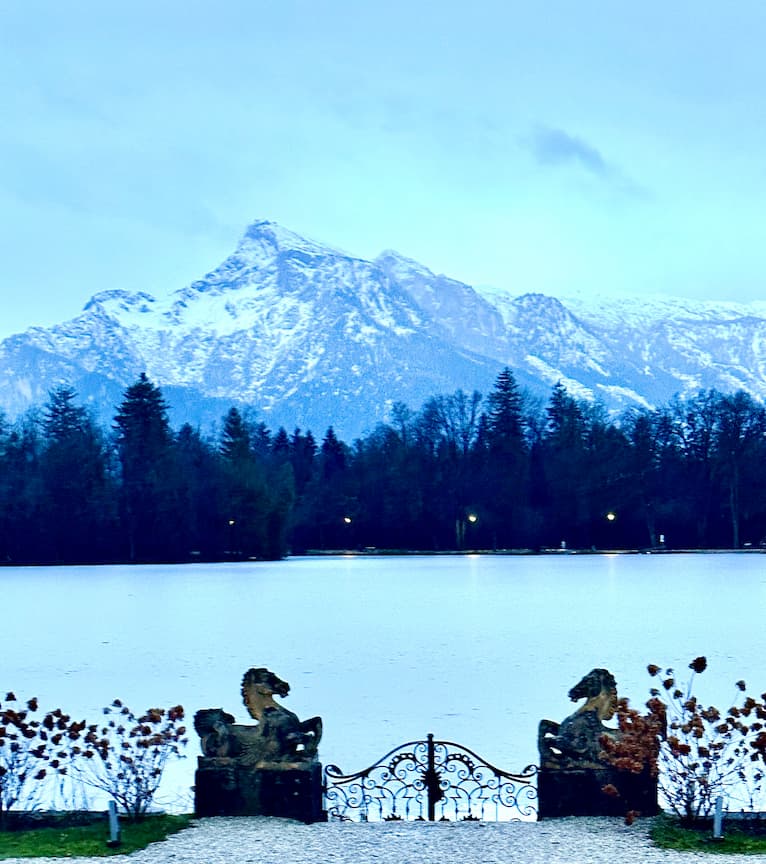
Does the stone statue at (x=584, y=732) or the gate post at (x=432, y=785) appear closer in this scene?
the stone statue at (x=584, y=732)

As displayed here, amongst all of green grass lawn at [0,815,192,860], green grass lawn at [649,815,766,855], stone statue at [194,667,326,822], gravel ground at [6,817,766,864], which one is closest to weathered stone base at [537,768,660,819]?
gravel ground at [6,817,766,864]

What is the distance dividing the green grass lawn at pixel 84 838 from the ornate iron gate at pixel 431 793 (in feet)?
4.88

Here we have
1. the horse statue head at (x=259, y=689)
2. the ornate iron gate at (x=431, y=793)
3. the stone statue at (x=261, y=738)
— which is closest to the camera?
the stone statue at (x=261, y=738)

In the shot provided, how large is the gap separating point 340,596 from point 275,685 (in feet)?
138

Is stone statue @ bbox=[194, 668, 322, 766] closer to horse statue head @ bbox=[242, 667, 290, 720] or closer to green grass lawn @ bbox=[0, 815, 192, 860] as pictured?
horse statue head @ bbox=[242, 667, 290, 720]

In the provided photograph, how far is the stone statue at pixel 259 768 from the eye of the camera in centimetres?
1087

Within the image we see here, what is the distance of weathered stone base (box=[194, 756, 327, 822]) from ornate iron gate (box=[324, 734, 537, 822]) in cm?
37

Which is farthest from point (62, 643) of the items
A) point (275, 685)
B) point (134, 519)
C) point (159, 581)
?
point (134, 519)

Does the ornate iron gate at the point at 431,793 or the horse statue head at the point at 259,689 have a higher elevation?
the horse statue head at the point at 259,689

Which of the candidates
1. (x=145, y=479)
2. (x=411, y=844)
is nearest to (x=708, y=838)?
(x=411, y=844)

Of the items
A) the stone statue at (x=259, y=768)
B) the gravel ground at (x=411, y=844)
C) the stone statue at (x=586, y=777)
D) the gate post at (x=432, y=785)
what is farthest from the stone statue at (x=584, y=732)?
the stone statue at (x=259, y=768)

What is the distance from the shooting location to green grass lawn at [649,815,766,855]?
31.8 ft

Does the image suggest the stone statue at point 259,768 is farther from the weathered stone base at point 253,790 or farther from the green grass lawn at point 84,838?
the green grass lawn at point 84,838

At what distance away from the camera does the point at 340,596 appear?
5309cm
